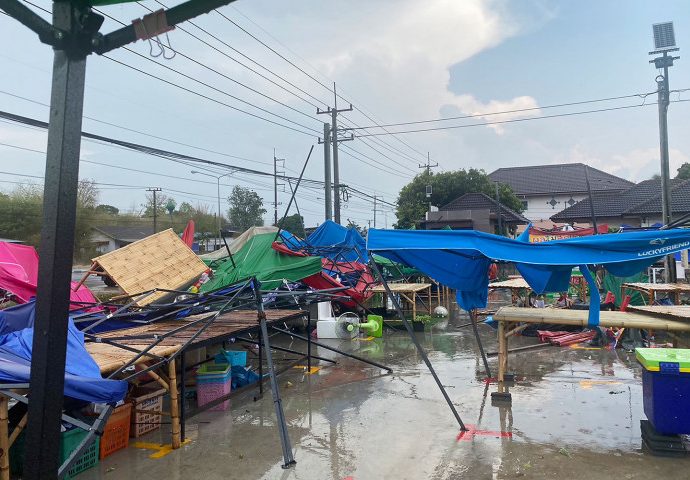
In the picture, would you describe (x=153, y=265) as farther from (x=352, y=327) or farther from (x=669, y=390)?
(x=669, y=390)

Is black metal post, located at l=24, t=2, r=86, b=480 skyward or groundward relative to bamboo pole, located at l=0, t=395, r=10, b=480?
skyward

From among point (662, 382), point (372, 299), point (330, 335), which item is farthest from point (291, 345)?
point (662, 382)

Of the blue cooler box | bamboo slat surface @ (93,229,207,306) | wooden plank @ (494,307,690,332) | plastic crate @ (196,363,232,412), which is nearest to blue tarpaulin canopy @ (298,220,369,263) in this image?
bamboo slat surface @ (93,229,207,306)

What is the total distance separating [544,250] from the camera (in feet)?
19.4

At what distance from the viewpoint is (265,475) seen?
5.07 metres

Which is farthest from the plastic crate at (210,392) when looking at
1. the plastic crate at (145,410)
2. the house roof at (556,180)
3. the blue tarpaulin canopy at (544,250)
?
the house roof at (556,180)

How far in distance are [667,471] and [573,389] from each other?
2914 mm

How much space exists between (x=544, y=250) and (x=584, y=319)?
1450 millimetres

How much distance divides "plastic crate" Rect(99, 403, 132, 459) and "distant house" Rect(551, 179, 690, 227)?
92.6 ft

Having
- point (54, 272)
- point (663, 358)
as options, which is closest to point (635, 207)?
point (663, 358)

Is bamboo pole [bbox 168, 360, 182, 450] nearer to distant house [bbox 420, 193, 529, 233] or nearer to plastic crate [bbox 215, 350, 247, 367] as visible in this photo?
plastic crate [bbox 215, 350, 247, 367]

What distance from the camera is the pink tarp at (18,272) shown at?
8812 mm

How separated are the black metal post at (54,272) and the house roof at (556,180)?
50.7 m

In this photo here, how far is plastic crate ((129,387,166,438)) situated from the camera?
6.23 meters
